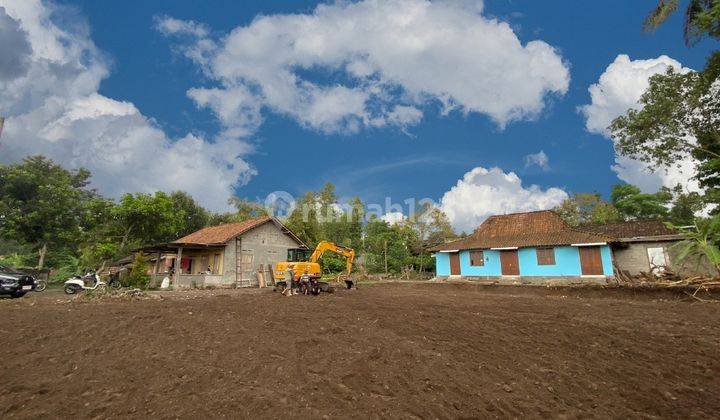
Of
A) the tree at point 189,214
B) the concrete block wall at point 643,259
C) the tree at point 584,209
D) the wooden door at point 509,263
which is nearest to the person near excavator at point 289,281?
the wooden door at point 509,263

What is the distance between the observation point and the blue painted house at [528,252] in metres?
22.0

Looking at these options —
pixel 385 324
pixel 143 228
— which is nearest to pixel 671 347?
pixel 385 324

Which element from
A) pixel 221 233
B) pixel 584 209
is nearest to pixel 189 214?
pixel 221 233

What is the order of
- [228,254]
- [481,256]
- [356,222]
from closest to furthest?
1. [228,254]
2. [481,256]
3. [356,222]

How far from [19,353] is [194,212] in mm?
39417

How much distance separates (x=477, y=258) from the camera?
26.7 metres

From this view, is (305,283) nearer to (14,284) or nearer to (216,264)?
(216,264)

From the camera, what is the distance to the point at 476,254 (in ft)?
87.9

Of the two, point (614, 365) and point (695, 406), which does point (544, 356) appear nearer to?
point (614, 365)

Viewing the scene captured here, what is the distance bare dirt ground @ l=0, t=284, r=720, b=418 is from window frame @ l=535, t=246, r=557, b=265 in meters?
14.4

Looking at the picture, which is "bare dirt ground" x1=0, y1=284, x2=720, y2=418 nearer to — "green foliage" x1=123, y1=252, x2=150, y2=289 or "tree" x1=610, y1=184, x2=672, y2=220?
"green foliage" x1=123, y1=252, x2=150, y2=289

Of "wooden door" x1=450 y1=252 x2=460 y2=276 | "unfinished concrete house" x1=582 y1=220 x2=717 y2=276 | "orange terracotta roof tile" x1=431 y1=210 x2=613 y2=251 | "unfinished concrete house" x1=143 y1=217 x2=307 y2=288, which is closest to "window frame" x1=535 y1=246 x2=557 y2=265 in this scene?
"orange terracotta roof tile" x1=431 y1=210 x2=613 y2=251

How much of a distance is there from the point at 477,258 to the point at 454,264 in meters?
1.93

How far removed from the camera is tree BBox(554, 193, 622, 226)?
41250 mm
